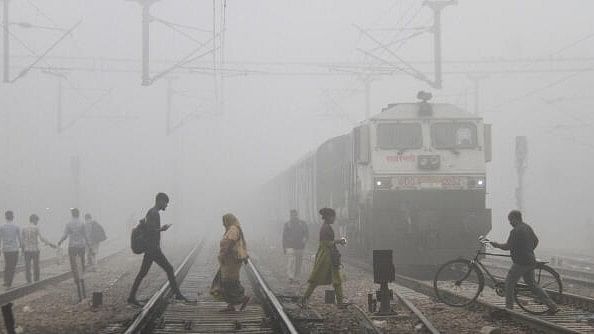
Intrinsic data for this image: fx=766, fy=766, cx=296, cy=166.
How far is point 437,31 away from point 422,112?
7.21 meters

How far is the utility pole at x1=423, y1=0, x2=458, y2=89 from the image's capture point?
23469mm

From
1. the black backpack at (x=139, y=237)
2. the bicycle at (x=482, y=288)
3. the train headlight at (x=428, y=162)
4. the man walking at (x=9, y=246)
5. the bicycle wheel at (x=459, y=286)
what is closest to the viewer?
the bicycle at (x=482, y=288)

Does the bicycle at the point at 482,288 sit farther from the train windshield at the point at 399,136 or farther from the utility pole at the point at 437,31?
the utility pole at the point at 437,31

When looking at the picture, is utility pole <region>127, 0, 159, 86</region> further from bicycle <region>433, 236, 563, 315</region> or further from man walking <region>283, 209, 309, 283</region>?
bicycle <region>433, 236, 563, 315</region>

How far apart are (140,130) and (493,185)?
118 ft

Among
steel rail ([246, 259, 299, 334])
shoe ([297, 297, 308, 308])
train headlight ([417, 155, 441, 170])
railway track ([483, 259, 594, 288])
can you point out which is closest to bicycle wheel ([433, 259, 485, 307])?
shoe ([297, 297, 308, 308])

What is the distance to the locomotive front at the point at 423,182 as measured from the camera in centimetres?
1675

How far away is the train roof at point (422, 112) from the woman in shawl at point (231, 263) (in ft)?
22.4

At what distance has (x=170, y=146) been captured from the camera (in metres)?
67.9

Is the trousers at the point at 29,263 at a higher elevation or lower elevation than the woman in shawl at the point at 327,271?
lower

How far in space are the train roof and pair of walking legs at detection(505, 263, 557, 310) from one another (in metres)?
7.04

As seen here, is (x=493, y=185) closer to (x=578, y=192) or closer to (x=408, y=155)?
(x=578, y=192)

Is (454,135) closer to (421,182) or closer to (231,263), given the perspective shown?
(421,182)

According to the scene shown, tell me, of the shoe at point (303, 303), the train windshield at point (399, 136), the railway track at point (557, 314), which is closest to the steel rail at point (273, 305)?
the shoe at point (303, 303)
